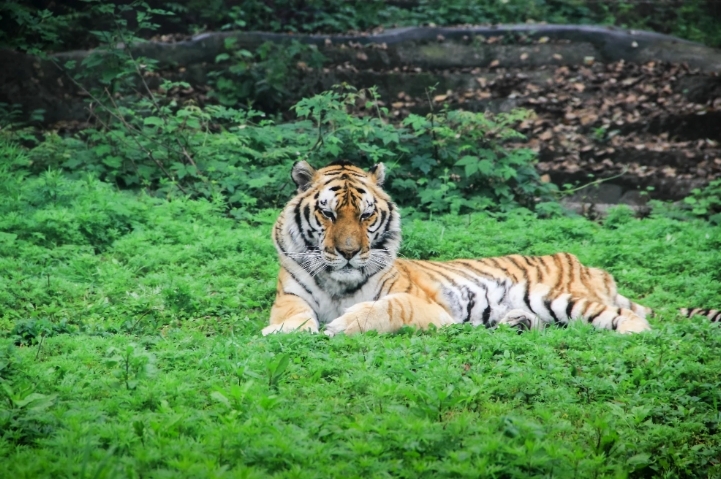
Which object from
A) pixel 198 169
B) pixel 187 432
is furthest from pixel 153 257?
pixel 187 432

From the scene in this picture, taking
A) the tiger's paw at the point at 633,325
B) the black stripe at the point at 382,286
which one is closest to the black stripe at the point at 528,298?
the tiger's paw at the point at 633,325

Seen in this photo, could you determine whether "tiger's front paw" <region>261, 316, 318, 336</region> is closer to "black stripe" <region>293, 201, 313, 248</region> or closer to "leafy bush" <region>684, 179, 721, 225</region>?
"black stripe" <region>293, 201, 313, 248</region>

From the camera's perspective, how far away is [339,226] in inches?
217

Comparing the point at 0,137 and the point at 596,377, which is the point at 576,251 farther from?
the point at 0,137

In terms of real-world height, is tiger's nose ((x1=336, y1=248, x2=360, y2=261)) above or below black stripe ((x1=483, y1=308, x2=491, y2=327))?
above

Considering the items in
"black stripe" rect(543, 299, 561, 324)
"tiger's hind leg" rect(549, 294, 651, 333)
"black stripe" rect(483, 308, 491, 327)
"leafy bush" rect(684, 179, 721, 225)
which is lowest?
"leafy bush" rect(684, 179, 721, 225)

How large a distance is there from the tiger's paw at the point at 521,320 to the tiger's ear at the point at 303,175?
5.35 ft

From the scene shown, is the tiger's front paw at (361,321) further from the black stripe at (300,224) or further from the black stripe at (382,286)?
the black stripe at (300,224)

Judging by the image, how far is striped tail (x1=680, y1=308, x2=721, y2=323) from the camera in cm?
536

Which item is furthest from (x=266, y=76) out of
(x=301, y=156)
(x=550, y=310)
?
(x=550, y=310)

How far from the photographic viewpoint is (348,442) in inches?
129

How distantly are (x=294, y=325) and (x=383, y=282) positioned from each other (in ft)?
2.56

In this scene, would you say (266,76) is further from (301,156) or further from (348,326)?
(348,326)

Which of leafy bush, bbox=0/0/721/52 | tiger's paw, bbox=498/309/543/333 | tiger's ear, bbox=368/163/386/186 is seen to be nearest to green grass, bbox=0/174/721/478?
tiger's paw, bbox=498/309/543/333
